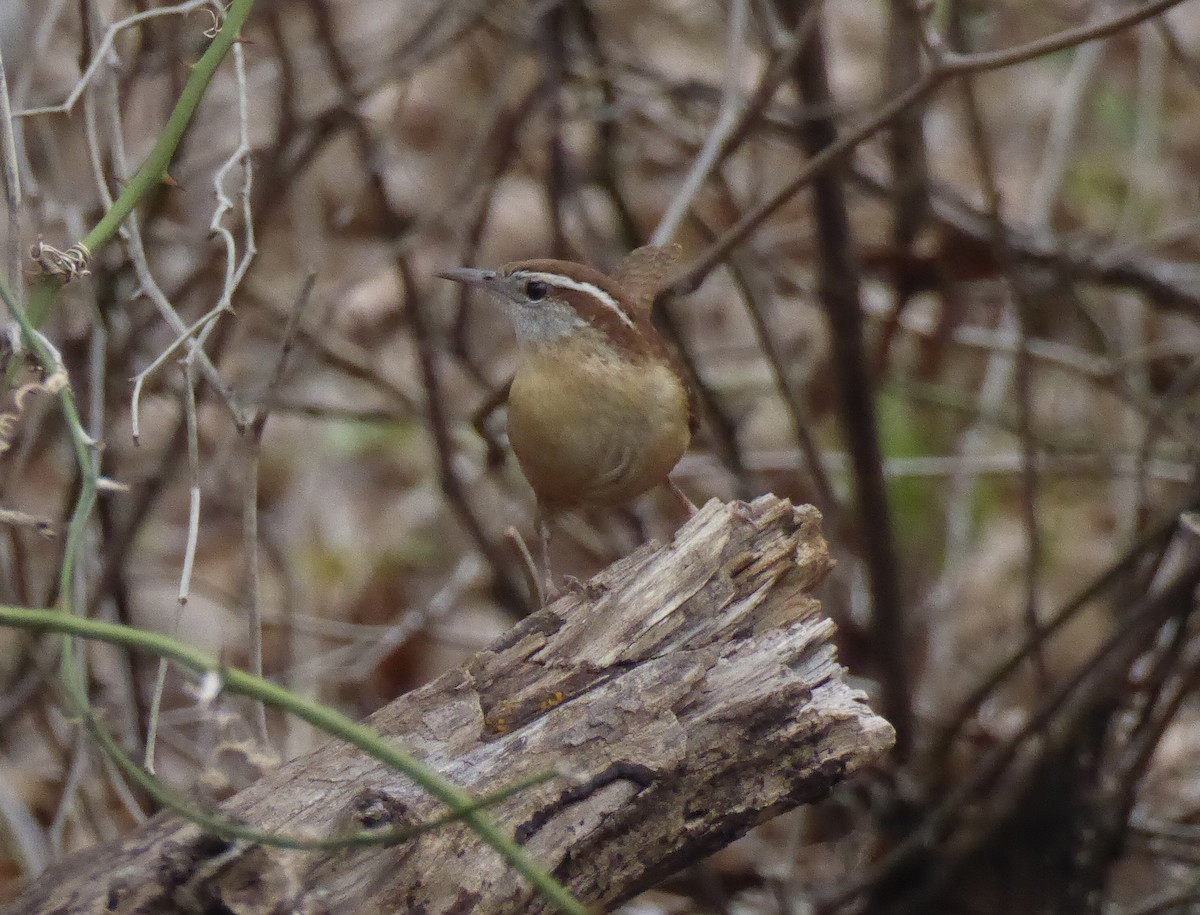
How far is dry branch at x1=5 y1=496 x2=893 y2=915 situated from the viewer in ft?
6.87

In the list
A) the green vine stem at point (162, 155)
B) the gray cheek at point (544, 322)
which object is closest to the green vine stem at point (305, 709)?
the green vine stem at point (162, 155)

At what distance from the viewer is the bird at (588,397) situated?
3.03 m

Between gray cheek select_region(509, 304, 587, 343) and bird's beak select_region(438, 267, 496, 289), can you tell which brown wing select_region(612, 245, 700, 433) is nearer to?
gray cheek select_region(509, 304, 587, 343)

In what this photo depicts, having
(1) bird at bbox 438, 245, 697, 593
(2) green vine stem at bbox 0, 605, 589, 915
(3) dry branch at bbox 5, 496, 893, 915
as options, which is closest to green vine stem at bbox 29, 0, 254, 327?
(2) green vine stem at bbox 0, 605, 589, 915

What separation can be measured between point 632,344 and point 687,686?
39.2 inches

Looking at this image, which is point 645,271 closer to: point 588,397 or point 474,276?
point 474,276

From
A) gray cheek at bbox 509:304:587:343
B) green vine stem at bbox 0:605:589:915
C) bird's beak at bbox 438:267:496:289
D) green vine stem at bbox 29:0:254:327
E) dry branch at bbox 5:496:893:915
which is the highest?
green vine stem at bbox 29:0:254:327

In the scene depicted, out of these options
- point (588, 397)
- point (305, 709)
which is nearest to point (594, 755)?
point (305, 709)

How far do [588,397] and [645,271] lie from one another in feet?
1.85

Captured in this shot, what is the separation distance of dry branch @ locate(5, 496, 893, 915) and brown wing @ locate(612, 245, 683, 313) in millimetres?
982

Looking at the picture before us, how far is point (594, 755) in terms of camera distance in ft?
7.56

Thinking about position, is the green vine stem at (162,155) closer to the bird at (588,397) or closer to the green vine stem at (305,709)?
the green vine stem at (305,709)

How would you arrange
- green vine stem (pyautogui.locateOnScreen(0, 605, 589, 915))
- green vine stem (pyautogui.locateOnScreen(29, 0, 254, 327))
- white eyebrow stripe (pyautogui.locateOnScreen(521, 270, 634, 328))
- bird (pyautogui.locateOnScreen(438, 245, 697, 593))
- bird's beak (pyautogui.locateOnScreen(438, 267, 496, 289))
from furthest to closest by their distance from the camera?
bird's beak (pyautogui.locateOnScreen(438, 267, 496, 289))
white eyebrow stripe (pyautogui.locateOnScreen(521, 270, 634, 328))
bird (pyautogui.locateOnScreen(438, 245, 697, 593))
green vine stem (pyautogui.locateOnScreen(29, 0, 254, 327))
green vine stem (pyautogui.locateOnScreen(0, 605, 589, 915))

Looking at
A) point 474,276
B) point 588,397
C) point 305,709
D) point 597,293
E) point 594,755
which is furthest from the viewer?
point 474,276
